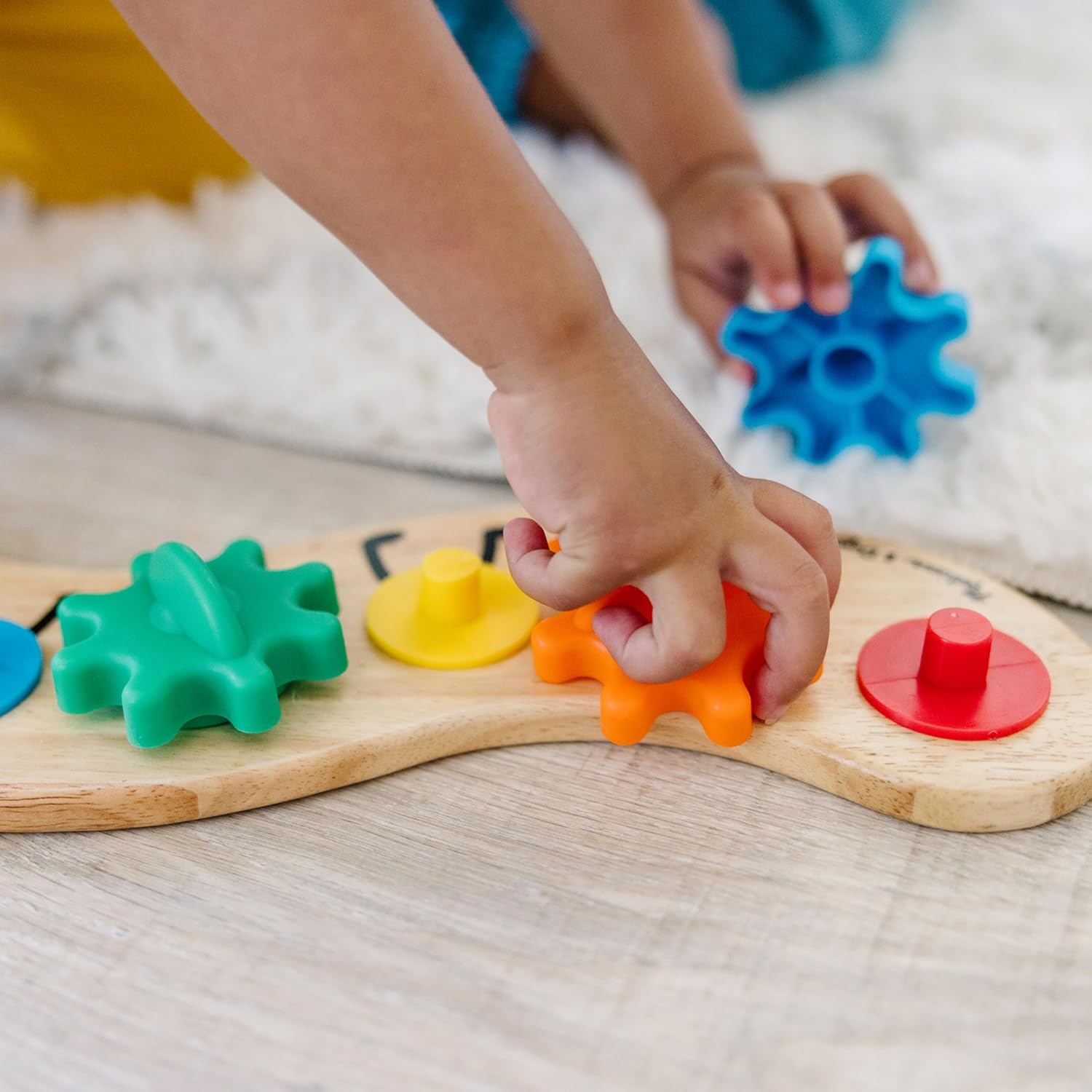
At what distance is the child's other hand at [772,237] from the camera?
0.68 meters

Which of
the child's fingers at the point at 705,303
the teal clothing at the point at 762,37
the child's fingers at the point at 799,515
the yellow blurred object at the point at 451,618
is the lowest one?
the yellow blurred object at the point at 451,618

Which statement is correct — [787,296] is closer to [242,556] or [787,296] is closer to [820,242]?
[820,242]

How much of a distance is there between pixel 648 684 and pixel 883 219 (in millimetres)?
409

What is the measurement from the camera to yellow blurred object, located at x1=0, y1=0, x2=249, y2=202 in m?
0.89

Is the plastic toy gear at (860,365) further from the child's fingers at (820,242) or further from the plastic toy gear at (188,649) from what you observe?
the plastic toy gear at (188,649)

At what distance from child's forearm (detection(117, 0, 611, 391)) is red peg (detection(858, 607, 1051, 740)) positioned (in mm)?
206

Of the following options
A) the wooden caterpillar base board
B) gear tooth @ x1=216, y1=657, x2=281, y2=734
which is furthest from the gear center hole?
gear tooth @ x1=216, y1=657, x2=281, y2=734

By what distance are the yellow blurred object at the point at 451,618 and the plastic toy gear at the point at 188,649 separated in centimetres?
4

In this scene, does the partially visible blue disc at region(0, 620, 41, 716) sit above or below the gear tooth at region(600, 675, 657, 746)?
below

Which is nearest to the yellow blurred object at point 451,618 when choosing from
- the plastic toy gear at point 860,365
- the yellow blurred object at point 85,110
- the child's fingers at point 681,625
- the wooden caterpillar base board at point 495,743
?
the wooden caterpillar base board at point 495,743

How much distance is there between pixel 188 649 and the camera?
0.48 metres

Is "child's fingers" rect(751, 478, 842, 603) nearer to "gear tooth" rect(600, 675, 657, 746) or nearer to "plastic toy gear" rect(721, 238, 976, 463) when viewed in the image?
"gear tooth" rect(600, 675, 657, 746)

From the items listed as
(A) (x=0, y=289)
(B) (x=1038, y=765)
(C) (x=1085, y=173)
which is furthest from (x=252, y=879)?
(C) (x=1085, y=173)

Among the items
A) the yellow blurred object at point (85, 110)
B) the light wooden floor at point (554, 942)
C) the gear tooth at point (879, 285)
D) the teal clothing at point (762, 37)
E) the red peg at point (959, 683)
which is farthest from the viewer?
the teal clothing at point (762, 37)
